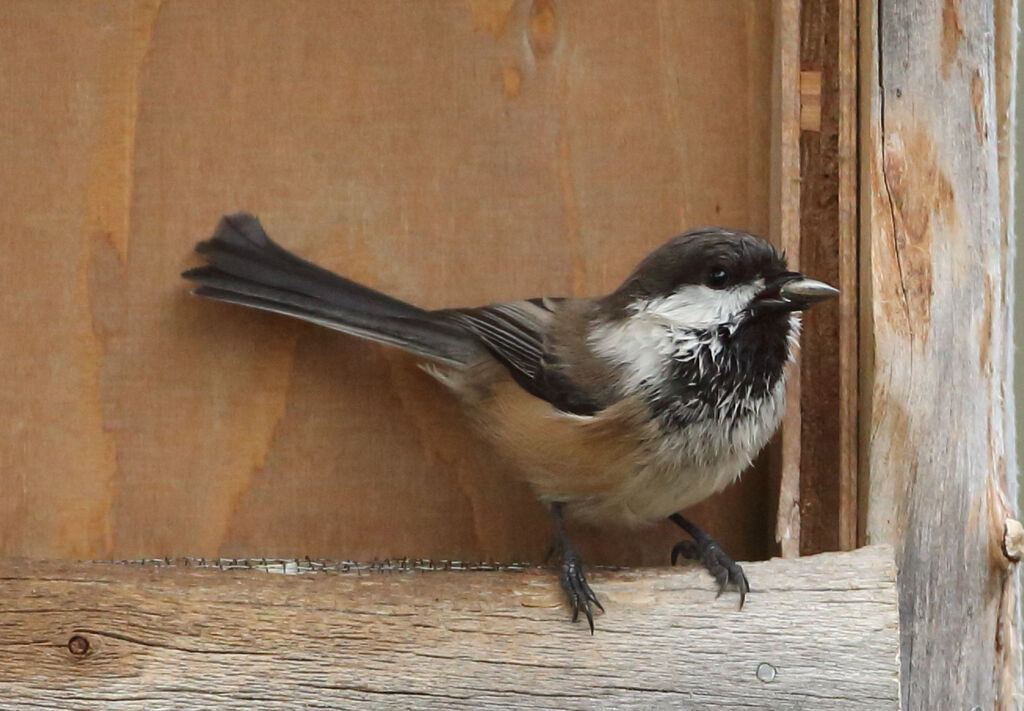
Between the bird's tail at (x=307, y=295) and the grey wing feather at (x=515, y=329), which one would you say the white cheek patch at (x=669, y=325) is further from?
the bird's tail at (x=307, y=295)

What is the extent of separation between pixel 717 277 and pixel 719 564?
16.8 inches

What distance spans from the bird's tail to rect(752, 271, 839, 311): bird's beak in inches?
18.6

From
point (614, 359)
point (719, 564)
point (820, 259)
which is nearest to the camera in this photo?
point (719, 564)

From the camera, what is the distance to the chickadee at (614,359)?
1809mm

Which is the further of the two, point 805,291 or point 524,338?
point 524,338

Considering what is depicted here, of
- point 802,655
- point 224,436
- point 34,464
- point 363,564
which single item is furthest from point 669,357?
point 34,464

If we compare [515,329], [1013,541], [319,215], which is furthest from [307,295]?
[1013,541]

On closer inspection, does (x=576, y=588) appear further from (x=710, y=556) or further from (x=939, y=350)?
(x=939, y=350)

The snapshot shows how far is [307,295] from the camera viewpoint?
6.42 ft

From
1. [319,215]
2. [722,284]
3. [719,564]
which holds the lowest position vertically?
[719,564]

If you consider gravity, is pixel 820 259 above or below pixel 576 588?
above

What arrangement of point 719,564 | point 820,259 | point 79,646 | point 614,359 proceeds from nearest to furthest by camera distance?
point 79,646 → point 719,564 → point 614,359 → point 820,259

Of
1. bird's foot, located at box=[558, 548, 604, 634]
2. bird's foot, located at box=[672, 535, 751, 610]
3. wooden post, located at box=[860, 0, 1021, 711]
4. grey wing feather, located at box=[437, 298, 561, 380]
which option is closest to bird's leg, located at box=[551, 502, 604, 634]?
bird's foot, located at box=[558, 548, 604, 634]

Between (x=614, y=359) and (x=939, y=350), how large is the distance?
1.62ft
